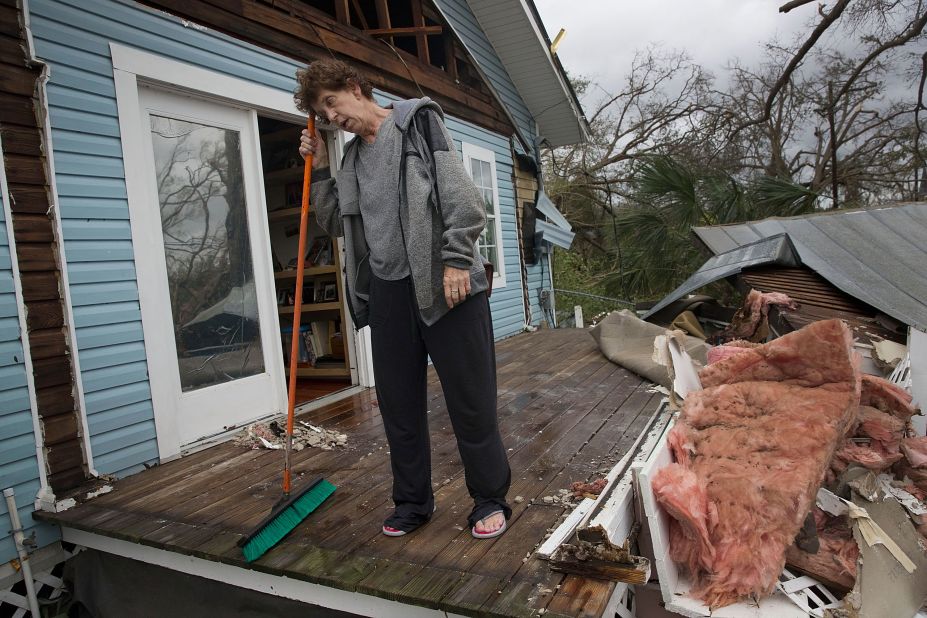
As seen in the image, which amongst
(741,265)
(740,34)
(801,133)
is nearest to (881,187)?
(801,133)

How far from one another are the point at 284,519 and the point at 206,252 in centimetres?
179

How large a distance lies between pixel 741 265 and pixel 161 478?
3854 mm

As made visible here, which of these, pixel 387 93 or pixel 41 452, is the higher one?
pixel 387 93

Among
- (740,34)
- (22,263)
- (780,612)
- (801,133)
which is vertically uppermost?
(740,34)

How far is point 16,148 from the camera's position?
2398 millimetres

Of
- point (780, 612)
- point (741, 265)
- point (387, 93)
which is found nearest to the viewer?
point (780, 612)

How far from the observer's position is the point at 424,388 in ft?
6.61

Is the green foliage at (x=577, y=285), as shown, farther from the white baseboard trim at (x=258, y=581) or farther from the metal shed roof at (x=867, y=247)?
the white baseboard trim at (x=258, y=581)

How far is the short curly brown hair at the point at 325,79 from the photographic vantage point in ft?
6.12

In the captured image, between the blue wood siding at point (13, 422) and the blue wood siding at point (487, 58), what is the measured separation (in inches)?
183

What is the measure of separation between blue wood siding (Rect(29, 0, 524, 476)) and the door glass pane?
0.93ft

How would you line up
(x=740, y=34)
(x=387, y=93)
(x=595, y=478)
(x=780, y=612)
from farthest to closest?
1. (x=740, y=34)
2. (x=387, y=93)
3. (x=595, y=478)
4. (x=780, y=612)

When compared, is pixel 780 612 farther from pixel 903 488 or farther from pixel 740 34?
pixel 740 34

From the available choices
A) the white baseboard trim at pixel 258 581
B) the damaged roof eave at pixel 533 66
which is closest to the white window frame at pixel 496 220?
the damaged roof eave at pixel 533 66
